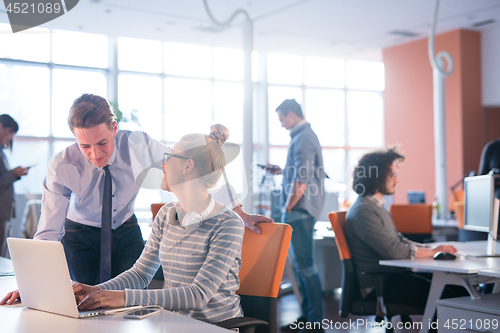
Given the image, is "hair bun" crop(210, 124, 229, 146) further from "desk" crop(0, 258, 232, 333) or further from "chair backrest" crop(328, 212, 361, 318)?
"chair backrest" crop(328, 212, 361, 318)

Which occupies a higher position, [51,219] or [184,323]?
[51,219]

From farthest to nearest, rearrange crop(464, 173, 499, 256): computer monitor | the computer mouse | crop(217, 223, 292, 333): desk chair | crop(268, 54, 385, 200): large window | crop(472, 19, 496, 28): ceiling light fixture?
crop(268, 54, 385, 200): large window < crop(472, 19, 496, 28): ceiling light fixture < crop(464, 173, 499, 256): computer monitor < the computer mouse < crop(217, 223, 292, 333): desk chair

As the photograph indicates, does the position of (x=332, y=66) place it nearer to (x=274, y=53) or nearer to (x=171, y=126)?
(x=274, y=53)

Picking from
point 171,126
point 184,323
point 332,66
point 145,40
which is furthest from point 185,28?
point 184,323

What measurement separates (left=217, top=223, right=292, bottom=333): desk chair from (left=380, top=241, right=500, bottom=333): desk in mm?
900

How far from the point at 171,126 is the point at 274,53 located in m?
2.69

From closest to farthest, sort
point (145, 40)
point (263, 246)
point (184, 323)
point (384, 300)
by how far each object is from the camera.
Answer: point (184, 323), point (263, 246), point (384, 300), point (145, 40)

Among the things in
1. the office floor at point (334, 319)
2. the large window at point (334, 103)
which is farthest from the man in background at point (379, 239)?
the large window at point (334, 103)

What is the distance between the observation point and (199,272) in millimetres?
1442

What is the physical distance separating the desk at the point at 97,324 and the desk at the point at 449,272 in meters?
1.38

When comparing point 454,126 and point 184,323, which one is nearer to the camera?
point 184,323

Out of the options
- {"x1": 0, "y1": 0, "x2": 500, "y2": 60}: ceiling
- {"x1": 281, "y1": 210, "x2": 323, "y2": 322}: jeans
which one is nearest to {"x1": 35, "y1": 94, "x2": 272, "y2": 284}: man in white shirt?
{"x1": 281, "y1": 210, "x2": 323, "y2": 322}: jeans

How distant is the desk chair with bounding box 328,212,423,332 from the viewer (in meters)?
2.57

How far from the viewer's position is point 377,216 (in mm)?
2707
